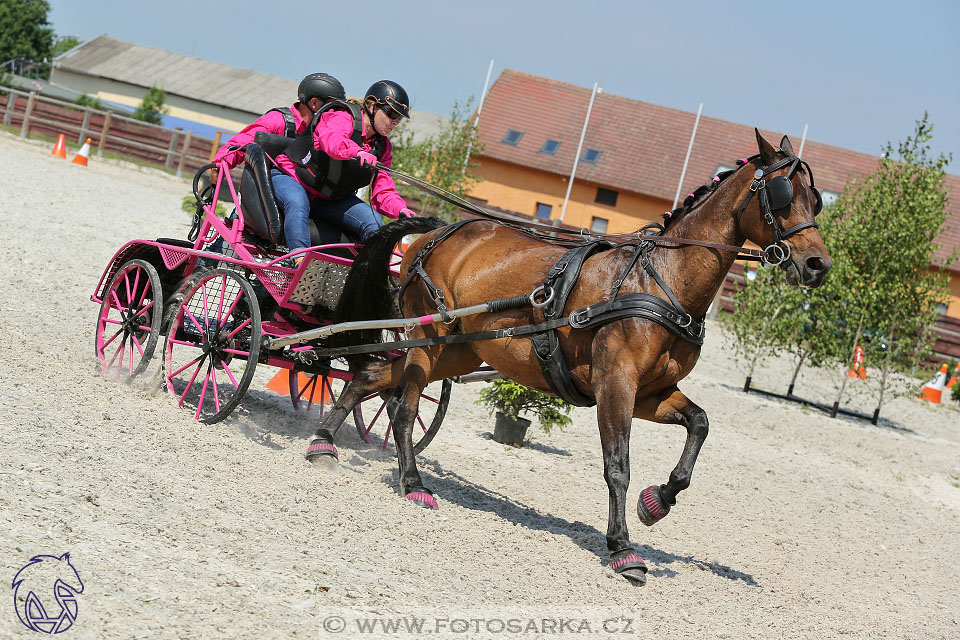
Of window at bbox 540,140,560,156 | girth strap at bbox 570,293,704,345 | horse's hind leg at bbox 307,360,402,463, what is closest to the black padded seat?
horse's hind leg at bbox 307,360,402,463

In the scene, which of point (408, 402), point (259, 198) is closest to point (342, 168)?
point (259, 198)

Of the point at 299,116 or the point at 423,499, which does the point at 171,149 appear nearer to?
the point at 299,116

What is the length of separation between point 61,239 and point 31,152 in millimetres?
14081

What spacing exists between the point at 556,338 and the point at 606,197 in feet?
104

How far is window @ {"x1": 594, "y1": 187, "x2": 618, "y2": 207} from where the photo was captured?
118ft

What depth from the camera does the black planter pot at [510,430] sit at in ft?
28.3

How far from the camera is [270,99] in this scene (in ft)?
192

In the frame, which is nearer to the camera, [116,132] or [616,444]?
[616,444]

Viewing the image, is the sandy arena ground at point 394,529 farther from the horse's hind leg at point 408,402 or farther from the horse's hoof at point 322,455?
the horse's hind leg at point 408,402

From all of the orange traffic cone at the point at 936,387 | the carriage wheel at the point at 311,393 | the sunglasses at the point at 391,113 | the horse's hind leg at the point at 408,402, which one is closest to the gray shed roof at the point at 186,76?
the orange traffic cone at the point at 936,387

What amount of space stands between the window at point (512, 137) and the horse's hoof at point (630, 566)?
32751mm

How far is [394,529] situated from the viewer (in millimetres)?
4973

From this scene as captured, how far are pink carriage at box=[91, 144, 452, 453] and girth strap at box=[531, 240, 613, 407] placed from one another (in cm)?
159

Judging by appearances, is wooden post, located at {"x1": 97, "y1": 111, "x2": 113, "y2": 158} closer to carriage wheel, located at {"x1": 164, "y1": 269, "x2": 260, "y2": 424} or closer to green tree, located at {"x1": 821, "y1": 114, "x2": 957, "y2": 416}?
green tree, located at {"x1": 821, "y1": 114, "x2": 957, "y2": 416}
